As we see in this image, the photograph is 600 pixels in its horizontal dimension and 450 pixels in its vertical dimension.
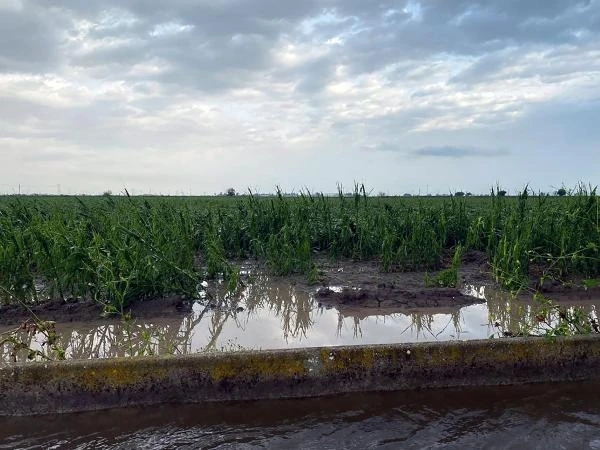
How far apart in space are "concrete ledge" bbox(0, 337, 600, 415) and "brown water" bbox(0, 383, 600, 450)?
89mm

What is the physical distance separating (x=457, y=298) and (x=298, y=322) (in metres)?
1.76

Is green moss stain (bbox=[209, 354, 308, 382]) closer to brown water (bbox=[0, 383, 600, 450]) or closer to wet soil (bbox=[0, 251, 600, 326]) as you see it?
brown water (bbox=[0, 383, 600, 450])

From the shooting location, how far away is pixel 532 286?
6.23m

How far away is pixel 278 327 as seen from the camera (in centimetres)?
496

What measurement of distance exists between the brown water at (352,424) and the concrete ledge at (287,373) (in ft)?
0.29

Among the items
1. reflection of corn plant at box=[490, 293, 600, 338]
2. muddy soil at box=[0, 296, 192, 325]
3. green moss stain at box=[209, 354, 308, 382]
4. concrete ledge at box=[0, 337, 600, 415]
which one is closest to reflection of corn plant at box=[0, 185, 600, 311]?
muddy soil at box=[0, 296, 192, 325]

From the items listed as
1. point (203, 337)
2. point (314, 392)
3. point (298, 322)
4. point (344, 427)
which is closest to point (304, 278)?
point (298, 322)

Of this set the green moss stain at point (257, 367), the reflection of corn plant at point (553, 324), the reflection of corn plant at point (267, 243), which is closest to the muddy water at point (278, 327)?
the reflection of corn plant at point (553, 324)

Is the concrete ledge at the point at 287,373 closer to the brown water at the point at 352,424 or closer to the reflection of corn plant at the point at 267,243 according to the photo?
the brown water at the point at 352,424

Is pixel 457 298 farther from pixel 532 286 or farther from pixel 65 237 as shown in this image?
pixel 65 237

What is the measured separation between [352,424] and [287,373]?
1.85ft

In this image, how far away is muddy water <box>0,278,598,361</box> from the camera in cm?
443

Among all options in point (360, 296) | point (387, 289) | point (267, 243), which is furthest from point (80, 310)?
point (267, 243)

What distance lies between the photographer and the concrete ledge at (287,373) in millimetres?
3363
